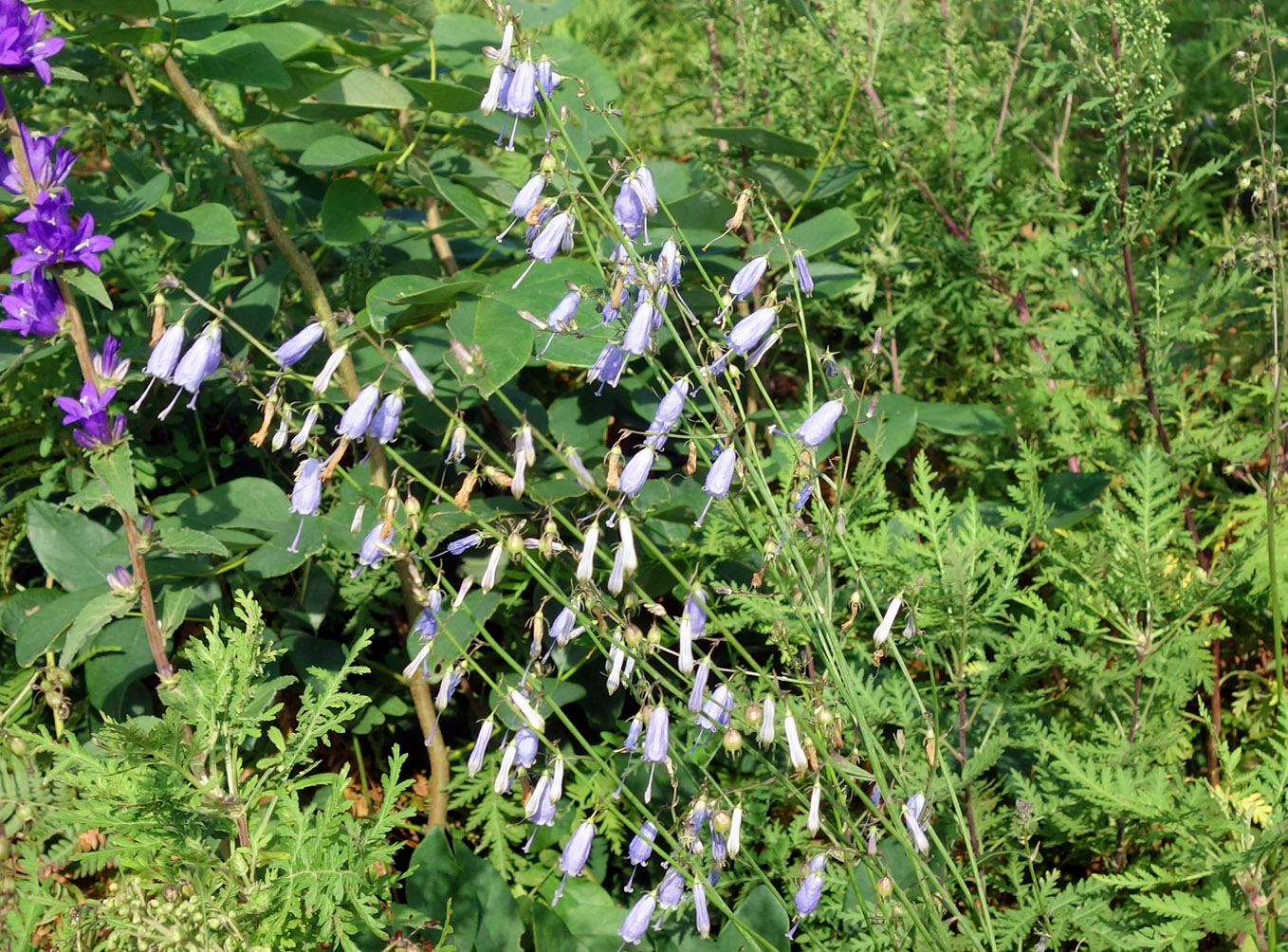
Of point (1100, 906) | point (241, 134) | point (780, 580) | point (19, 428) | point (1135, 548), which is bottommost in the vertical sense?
point (1100, 906)

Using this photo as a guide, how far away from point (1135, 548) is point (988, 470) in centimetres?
74

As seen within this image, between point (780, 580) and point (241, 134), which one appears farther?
point (241, 134)

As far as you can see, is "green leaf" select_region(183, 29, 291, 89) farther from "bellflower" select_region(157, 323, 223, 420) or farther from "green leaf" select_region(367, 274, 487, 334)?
"bellflower" select_region(157, 323, 223, 420)

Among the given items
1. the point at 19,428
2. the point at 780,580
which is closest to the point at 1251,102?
the point at 780,580

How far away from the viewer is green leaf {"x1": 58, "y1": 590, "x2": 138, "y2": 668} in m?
1.82

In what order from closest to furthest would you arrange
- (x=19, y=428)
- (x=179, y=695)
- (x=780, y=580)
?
(x=780, y=580) < (x=179, y=695) < (x=19, y=428)

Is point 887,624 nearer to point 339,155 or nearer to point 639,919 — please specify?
point 639,919

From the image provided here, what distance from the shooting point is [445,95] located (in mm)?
2182

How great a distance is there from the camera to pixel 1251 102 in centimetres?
202

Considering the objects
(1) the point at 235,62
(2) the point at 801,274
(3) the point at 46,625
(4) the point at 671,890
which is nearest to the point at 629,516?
(2) the point at 801,274

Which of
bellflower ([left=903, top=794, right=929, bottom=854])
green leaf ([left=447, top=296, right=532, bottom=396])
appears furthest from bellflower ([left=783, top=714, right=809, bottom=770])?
green leaf ([left=447, top=296, right=532, bottom=396])

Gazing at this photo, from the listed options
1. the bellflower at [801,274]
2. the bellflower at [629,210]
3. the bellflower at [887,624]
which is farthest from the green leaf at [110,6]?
the bellflower at [887,624]

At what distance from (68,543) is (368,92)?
1071 millimetres

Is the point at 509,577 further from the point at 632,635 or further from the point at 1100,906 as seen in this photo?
the point at 1100,906
